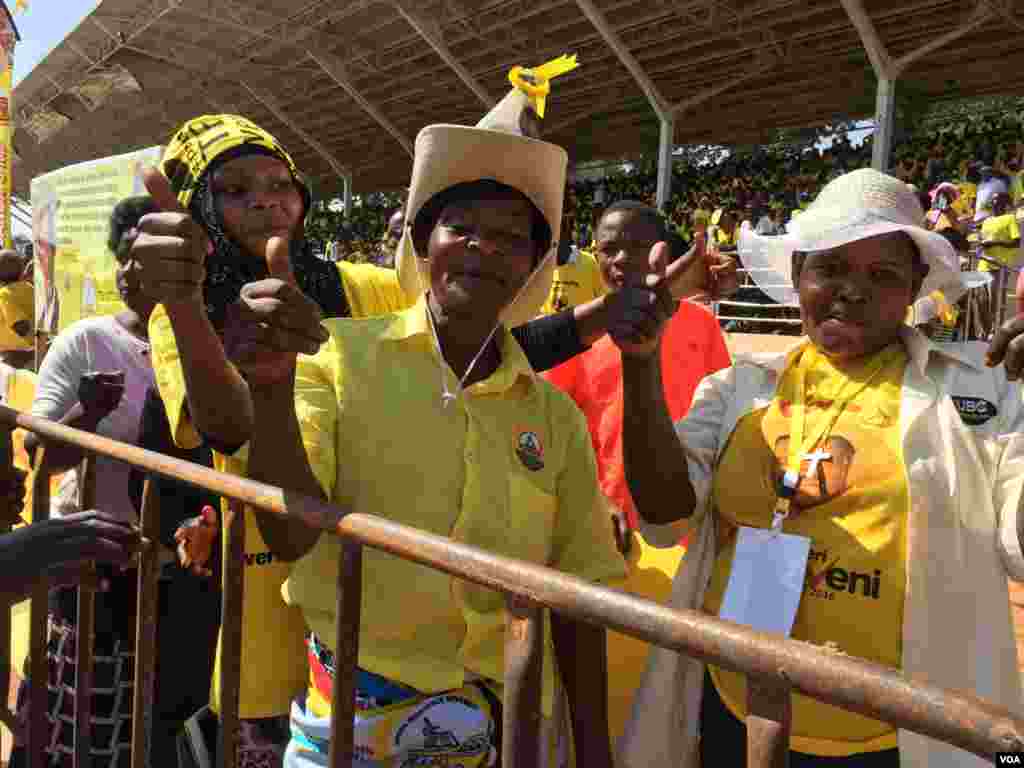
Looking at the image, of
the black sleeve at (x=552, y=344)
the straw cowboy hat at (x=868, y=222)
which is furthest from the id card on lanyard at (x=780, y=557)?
the black sleeve at (x=552, y=344)

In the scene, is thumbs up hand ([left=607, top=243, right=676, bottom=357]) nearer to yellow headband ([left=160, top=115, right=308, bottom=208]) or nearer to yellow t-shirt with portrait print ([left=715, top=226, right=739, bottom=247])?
yellow headband ([left=160, top=115, right=308, bottom=208])

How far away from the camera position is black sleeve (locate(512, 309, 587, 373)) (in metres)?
2.30

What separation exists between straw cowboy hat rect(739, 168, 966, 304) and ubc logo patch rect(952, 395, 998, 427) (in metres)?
0.31

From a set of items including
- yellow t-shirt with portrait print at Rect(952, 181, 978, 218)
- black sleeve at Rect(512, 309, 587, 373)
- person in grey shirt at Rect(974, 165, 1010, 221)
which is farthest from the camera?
yellow t-shirt with portrait print at Rect(952, 181, 978, 218)

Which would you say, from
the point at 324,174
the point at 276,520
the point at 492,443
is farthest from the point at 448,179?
the point at 324,174

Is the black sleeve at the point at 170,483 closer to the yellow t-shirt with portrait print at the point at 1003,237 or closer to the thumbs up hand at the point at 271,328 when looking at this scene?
the thumbs up hand at the point at 271,328

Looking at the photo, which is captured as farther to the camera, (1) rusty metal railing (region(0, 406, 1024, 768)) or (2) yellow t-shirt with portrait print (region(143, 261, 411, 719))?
(2) yellow t-shirt with portrait print (region(143, 261, 411, 719))

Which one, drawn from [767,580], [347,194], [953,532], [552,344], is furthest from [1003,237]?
[347,194]

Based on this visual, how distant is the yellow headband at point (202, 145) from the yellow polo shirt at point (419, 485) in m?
0.65

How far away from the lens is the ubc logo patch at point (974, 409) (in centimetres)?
172

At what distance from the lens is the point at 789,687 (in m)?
0.78

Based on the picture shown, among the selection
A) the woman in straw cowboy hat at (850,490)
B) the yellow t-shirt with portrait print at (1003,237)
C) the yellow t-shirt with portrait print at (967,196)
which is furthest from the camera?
the yellow t-shirt with portrait print at (967,196)

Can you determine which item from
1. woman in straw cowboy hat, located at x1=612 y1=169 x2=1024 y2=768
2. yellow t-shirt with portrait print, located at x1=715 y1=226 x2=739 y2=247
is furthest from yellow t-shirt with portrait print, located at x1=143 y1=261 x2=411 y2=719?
yellow t-shirt with portrait print, located at x1=715 y1=226 x2=739 y2=247

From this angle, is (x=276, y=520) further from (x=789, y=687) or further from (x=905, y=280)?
(x=905, y=280)
